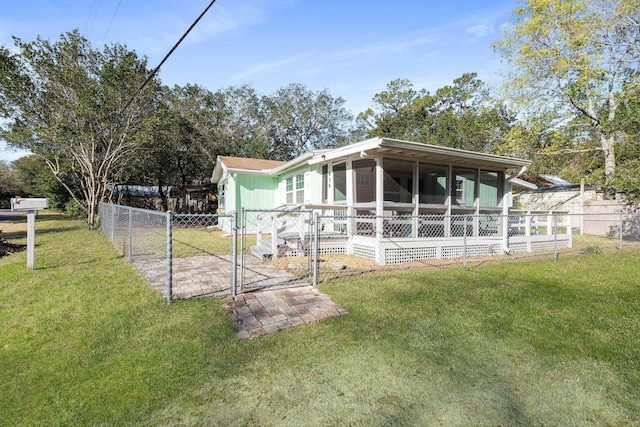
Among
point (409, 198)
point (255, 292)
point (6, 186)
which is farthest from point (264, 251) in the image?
point (6, 186)

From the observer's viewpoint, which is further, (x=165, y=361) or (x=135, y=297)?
(x=135, y=297)

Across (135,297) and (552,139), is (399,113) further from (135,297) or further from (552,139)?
(135,297)

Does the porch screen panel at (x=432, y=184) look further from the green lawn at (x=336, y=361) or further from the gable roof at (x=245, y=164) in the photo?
the gable roof at (x=245, y=164)

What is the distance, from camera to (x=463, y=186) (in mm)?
8562

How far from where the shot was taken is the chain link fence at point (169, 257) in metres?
4.35

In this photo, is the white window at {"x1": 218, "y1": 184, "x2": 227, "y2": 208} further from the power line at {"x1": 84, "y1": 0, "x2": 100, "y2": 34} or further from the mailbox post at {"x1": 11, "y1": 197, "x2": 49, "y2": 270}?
the mailbox post at {"x1": 11, "y1": 197, "x2": 49, "y2": 270}

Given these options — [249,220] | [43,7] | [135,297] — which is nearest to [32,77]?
[43,7]

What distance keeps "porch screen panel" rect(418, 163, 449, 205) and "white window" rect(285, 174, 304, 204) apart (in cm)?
459

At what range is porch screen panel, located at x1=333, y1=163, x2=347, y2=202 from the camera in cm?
847

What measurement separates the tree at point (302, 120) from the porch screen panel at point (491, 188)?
21.7 metres

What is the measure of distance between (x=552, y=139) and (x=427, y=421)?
19372 millimetres

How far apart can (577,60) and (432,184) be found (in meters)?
13.5

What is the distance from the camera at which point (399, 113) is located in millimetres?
27016

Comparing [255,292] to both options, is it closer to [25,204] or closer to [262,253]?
[262,253]
